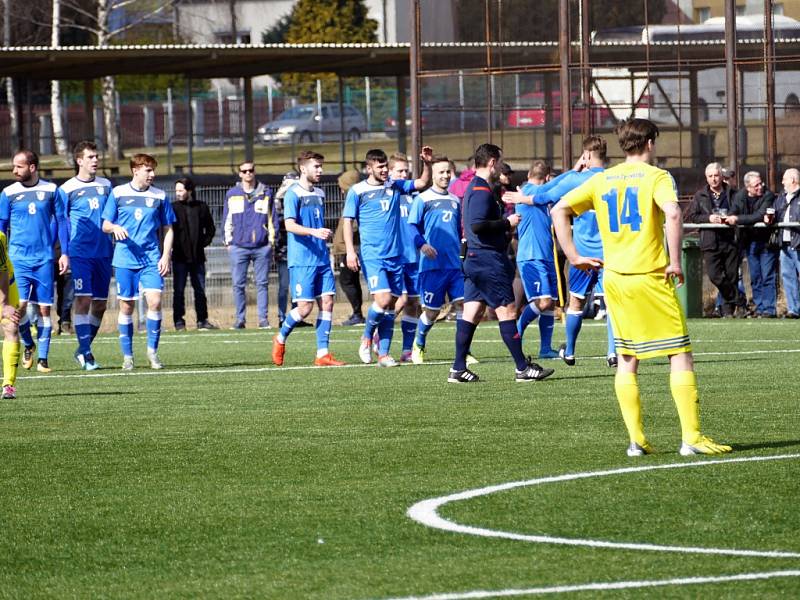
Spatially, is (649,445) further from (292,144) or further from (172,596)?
(292,144)

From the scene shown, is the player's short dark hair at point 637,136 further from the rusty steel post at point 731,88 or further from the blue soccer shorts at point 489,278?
the rusty steel post at point 731,88

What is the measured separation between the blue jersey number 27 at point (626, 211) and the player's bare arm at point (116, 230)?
306 inches

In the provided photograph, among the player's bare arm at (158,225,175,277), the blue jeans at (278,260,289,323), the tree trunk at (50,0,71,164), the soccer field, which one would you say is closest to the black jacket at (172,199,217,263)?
the blue jeans at (278,260,289,323)

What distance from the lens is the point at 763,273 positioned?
22.5 metres

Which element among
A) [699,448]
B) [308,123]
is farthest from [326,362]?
[308,123]

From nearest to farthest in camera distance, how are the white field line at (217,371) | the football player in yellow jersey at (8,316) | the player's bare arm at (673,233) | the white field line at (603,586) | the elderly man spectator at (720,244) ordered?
the white field line at (603,586) < the player's bare arm at (673,233) < the football player in yellow jersey at (8,316) < the white field line at (217,371) < the elderly man spectator at (720,244)

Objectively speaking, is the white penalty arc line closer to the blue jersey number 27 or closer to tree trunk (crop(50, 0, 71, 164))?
the blue jersey number 27

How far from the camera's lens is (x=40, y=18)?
5884 centimetres

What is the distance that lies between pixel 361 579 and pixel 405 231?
1101 centimetres

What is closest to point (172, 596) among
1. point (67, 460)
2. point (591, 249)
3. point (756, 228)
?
point (67, 460)

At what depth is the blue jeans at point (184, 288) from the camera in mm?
23250

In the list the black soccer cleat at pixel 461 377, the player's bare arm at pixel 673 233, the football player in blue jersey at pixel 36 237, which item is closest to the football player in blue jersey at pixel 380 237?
the black soccer cleat at pixel 461 377

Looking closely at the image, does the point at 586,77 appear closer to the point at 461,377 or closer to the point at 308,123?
the point at 461,377

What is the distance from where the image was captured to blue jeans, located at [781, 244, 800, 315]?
2203 centimetres
